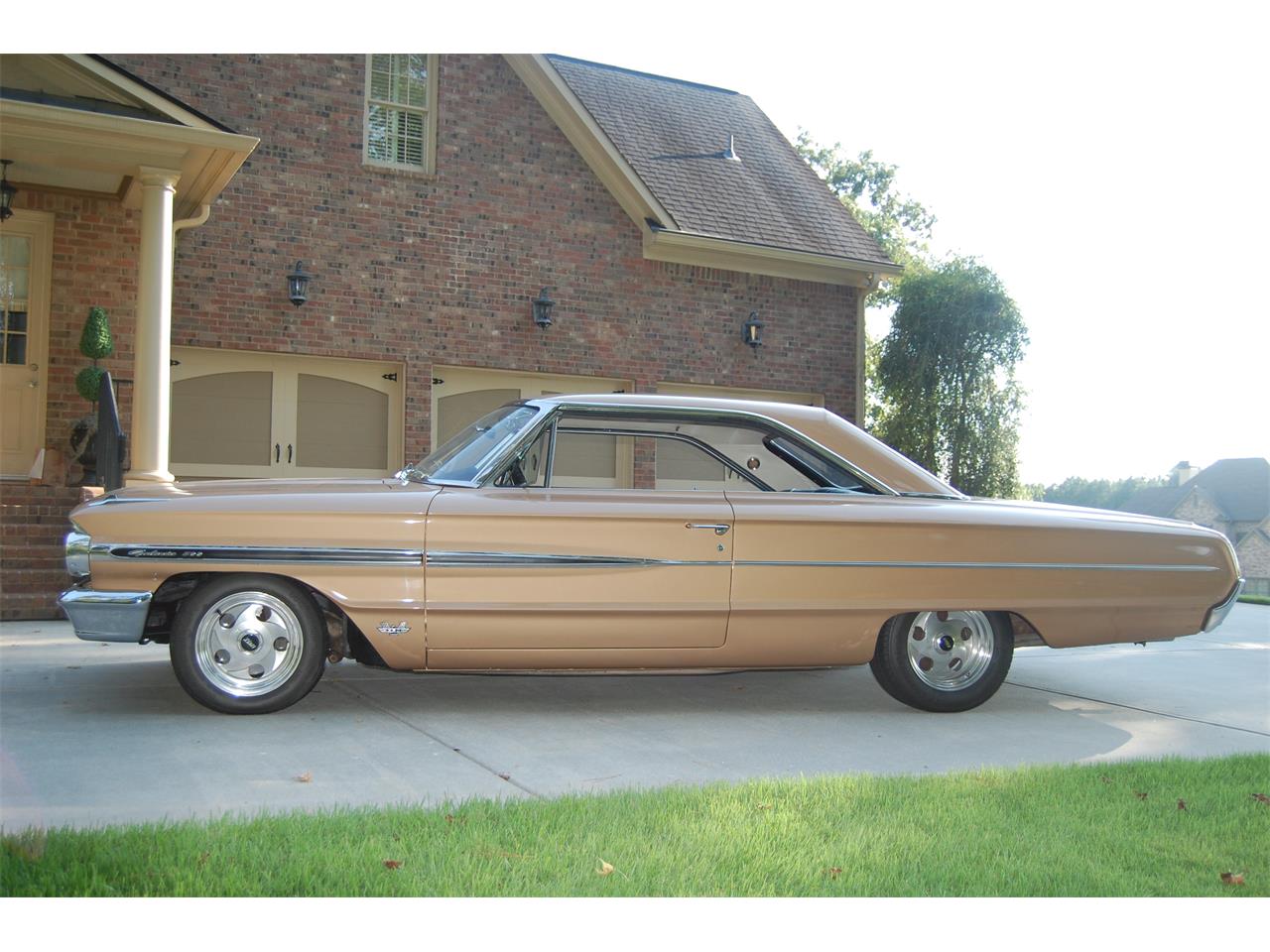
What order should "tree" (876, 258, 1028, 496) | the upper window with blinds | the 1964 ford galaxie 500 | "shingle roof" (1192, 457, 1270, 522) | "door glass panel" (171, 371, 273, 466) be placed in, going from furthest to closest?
"shingle roof" (1192, 457, 1270, 522), "tree" (876, 258, 1028, 496), the upper window with blinds, "door glass panel" (171, 371, 273, 466), the 1964 ford galaxie 500

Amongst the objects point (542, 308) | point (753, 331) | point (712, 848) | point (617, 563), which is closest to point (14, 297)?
point (542, 308)

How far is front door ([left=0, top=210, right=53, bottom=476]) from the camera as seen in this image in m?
10.1

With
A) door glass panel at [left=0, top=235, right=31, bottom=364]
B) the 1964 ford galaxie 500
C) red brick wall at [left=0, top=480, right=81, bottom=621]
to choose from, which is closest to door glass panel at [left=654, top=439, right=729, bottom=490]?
the 1964 ford galaxie 500

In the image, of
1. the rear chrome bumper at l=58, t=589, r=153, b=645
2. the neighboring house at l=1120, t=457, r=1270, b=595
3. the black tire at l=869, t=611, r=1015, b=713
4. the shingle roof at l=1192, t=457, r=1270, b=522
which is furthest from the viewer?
the shingle roof at l=1192, t=457, r=1270, b=522

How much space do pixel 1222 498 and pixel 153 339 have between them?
21.5m

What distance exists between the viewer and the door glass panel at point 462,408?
40.3 ft

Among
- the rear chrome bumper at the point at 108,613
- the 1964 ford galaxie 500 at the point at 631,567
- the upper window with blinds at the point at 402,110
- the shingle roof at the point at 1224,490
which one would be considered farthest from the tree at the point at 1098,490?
the rear chrome bumper at the point at 108,613

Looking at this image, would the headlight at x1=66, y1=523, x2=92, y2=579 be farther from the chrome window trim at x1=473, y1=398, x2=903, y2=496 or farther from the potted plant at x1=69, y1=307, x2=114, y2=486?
the potted plant at x1=69, y1=307, x2=114, y2=486

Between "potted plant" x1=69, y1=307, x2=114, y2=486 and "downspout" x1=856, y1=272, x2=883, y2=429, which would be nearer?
"potted plant" x1=69, y1=307, x2=114, y2=486

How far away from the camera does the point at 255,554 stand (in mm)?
5059

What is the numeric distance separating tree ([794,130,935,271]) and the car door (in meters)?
28.0

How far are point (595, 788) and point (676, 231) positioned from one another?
31.6 ft

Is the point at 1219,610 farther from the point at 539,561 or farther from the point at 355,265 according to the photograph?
the point at 355,265

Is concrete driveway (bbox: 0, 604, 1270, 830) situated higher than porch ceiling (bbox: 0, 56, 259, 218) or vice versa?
porch ceiling (bbox: 0, 56, 259, 218)
